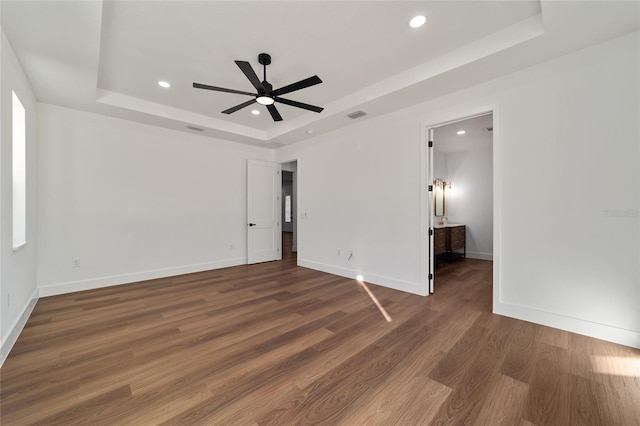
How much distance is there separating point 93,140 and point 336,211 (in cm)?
425

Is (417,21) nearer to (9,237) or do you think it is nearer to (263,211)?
(9,237)

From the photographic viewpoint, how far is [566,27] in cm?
229

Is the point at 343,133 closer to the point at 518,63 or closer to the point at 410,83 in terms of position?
the point at 410,83

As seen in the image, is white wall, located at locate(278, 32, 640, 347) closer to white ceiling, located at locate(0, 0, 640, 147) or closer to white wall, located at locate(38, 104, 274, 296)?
white ceiling, located at locate(0, 0, 640, 147)

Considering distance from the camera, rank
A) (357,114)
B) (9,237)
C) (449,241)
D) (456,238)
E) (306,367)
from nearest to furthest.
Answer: (306,367) < (9,237) < (357,114) < (449,241) < (456,238)

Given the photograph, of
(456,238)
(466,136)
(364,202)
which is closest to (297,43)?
(364,202)

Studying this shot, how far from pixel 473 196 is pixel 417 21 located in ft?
18.2

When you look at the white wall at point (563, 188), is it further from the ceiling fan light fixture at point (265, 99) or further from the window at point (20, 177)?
the window at point (20, 177)

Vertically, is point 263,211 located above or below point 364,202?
below

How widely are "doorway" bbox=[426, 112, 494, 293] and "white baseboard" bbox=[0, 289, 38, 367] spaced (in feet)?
20.5

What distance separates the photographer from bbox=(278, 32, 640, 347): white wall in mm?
2418

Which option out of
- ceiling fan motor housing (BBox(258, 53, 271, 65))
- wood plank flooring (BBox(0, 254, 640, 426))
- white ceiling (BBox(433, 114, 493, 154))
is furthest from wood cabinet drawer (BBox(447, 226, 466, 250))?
ceiling fan motor housing (BBox(258, 53, 271, 65))

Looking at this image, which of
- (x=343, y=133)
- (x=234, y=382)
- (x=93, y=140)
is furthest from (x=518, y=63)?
(x=93, y=140)

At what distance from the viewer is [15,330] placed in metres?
2.61
